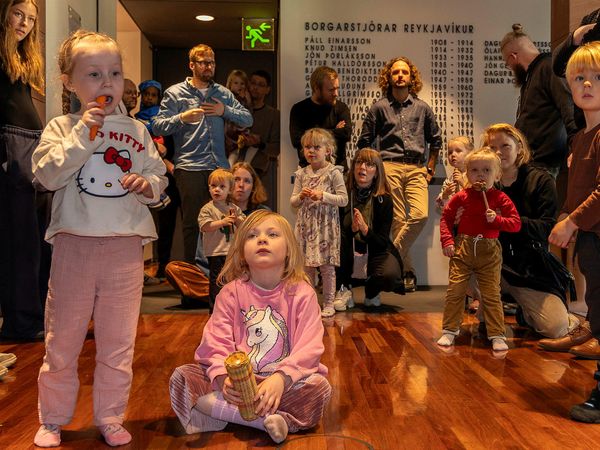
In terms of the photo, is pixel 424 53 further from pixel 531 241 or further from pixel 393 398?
pixel 393 398

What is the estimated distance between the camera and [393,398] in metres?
2.31

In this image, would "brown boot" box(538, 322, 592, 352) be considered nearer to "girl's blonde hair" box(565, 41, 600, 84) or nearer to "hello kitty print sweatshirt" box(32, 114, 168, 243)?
"girl's blonde hair" box(565, 41, 600, 84)

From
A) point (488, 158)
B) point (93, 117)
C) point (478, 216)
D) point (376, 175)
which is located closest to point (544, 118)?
point (488, 158)

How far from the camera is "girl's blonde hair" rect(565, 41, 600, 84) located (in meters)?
2.12

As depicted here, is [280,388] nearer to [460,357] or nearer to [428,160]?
[460,357]

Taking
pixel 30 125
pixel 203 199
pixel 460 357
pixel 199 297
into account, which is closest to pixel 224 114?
pixel 203 199

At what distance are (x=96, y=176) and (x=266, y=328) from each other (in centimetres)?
65

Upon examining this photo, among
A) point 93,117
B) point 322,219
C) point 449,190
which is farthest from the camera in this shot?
point 322,219

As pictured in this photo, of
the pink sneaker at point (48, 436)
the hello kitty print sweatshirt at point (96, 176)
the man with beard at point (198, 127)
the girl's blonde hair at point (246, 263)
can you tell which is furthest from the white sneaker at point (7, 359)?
the man with beard at point (198, 127)

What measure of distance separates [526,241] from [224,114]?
6.71 ft

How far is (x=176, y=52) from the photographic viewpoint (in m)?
9.26

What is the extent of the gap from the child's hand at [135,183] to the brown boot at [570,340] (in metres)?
2.16

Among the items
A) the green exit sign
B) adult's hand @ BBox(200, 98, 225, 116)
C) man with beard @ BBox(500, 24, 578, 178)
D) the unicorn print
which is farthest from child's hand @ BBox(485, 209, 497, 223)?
the green exit sign

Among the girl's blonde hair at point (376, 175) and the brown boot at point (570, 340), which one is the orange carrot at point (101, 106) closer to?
the brown boot at point (570, 340)
